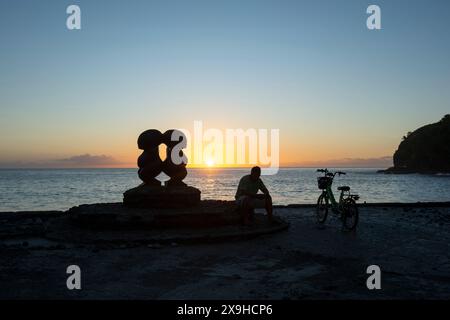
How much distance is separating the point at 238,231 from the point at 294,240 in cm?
135

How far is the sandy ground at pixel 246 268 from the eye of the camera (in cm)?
528

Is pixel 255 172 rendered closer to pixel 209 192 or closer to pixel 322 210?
pixel 322 210

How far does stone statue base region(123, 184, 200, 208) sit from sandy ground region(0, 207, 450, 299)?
3.01 meters

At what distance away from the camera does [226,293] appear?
205 inches

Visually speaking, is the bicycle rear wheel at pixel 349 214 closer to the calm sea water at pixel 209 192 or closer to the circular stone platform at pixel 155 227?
the circular stone platform at pixel 155 227

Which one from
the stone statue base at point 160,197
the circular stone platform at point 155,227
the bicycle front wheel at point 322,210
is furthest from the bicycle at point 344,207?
the stone statue base at point 160,197

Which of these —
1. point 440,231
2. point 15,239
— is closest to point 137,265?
point 15,239

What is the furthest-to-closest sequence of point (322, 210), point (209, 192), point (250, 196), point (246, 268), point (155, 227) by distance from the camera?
point (209, 192) < point (322, 210) < point (250, 196) < point (155, 227) < point (246, 268)

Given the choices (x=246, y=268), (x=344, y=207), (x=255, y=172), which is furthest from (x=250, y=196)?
(x=246, y=268)

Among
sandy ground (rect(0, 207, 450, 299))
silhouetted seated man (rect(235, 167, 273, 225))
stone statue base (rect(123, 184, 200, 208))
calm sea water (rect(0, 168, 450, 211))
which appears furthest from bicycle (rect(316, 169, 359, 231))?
calm sea water (rect(0, 168, 450, 211))

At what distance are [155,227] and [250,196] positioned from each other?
2.55 metres

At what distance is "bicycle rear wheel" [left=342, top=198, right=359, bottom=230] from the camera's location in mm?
10609

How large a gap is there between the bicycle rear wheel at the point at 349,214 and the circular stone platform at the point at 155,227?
1563 millimetres

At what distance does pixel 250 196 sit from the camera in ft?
35.2
